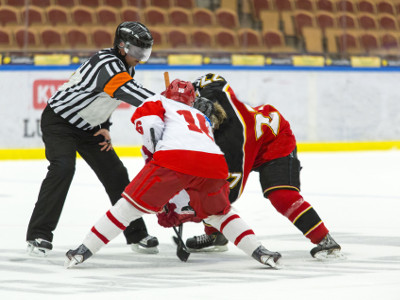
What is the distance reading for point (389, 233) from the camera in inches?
169

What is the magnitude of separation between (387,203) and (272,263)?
2.55 meters

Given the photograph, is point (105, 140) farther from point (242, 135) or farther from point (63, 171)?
point (242, 135)

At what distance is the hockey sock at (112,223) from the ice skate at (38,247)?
18.7 inches

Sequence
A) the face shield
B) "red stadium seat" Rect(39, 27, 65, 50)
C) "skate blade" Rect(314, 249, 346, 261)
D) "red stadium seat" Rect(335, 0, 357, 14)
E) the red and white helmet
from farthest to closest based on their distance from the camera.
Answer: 1. "red stadium seat" Rect(335, 0, 357, 14)
2. "red stadium seat" Rect(39, 27, 65, 50)
3. the face shield
4. "skate blade" Rect(314, 249, 346, 261)
5. the red and white helmet

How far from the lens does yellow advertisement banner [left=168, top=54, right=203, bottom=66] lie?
955 centimetres

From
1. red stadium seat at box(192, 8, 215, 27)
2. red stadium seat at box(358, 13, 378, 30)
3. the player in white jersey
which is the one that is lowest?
the player in white jersey

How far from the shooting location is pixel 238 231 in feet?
10.7

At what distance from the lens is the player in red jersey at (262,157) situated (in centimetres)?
355

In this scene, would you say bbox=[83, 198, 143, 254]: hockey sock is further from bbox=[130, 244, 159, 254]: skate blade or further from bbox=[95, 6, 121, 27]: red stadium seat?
bbox=[95, 6, 121, 27]: red stadium seat

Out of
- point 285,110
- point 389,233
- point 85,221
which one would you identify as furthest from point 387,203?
point 285,110

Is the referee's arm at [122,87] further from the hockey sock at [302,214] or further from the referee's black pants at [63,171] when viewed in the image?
the hockey sock at [302,214]

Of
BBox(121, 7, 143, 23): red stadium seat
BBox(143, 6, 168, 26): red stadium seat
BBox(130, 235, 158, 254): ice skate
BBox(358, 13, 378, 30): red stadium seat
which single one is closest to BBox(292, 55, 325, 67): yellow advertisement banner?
BBox(358, 13, 378, 30): red stadium seat

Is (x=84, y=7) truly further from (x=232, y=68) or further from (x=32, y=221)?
(x=32, y=221)

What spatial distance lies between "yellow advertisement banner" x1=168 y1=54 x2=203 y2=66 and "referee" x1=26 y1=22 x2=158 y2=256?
556 cm
